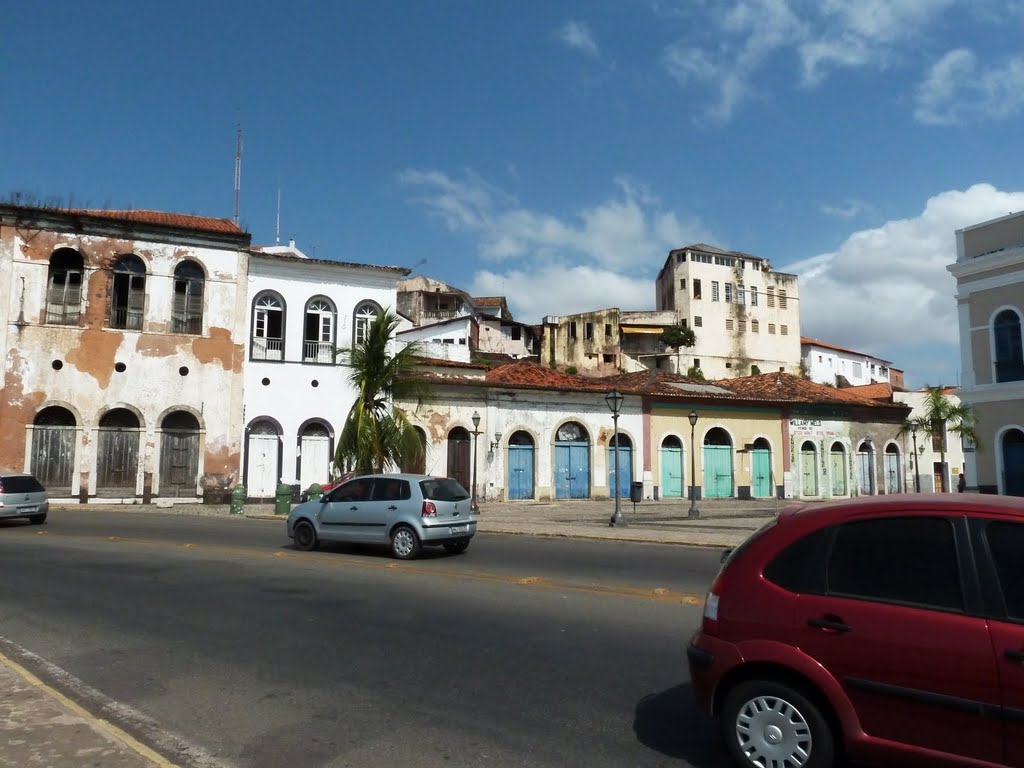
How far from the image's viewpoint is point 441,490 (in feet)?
48.6

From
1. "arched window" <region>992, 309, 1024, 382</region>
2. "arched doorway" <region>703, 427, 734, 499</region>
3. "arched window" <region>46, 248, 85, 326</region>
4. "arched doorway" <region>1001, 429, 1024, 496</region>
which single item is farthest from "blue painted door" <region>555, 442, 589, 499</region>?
"arched window" <region>46, 248, 85, 326</region>

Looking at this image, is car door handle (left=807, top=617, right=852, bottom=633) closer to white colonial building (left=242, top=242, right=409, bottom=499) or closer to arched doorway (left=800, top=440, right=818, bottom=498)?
white colonial building (left=242, top=242, right=409, bottom=499)

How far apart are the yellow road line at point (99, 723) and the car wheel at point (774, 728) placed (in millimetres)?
3201

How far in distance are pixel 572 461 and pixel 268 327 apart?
14.4 meters

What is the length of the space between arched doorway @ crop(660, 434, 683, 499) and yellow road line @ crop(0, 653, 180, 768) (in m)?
31.9

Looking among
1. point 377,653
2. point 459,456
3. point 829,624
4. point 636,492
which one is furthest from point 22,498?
point 829,624

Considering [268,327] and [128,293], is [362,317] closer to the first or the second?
[268,327]

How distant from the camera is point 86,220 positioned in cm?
2959

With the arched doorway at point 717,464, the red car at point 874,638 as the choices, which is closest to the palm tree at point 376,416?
the arched doorway at point 717,464

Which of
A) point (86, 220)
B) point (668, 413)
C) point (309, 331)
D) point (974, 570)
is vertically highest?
point (86, 220)

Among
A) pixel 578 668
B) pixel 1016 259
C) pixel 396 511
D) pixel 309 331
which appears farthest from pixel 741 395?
pixel 578 668

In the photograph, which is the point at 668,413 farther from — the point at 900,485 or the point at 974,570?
the point at 974,570

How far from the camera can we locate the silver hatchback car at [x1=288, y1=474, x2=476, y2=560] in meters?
14.3

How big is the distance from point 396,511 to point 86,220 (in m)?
22.5
